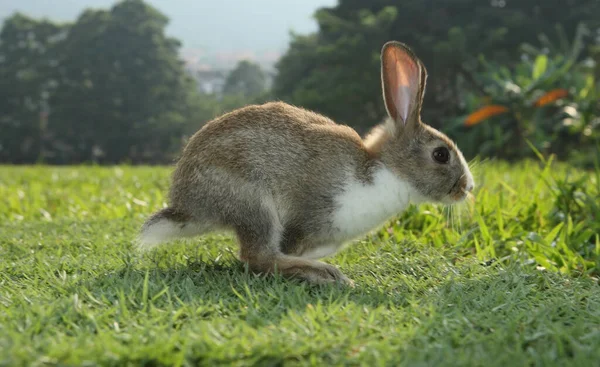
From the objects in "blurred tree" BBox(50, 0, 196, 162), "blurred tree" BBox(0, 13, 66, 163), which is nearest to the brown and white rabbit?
"blurred tree" BBox(0, 13, 66, 163)

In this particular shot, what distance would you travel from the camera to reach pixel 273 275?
2541mm

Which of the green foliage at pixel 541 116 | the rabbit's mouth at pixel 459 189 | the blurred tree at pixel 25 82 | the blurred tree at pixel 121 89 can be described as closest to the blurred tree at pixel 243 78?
the blurred tree at pixel 121 89

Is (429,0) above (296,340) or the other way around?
above

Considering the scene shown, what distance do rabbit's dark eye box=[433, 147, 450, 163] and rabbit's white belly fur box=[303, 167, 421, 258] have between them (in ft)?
0.65

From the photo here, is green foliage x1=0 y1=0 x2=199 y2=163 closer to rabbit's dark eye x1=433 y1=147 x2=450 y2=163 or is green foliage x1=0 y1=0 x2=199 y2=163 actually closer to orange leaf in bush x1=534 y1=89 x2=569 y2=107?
orange leaf in bush x1=534 y1=89 x2=569 y2=107

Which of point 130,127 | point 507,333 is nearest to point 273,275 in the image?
point 507,333

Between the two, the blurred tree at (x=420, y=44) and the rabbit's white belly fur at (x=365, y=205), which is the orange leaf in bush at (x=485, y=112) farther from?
the rabbit's white belly fur at (x=365, y=205)

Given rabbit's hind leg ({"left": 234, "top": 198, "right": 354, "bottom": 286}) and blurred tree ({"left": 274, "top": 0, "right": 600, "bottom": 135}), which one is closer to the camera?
rabbit's hind leg ({"left": 234, "top": 198, "right": 354, "bottom": 286})

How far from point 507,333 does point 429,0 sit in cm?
1931

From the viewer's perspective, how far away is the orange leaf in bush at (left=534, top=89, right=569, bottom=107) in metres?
9.45

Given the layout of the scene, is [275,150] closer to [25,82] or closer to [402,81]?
[402,81]

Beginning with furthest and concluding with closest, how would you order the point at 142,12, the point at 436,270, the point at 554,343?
1. the point at 142,12
2. the point at 436,270
3. the point at 554,343

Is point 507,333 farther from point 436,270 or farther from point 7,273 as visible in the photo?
point 7,273

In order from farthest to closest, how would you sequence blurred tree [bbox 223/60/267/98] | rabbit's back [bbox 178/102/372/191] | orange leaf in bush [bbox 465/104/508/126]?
1. blurred tree [bbox 223/60/267/98]
2. orange leaf in bush [bbox 465/104/508/126]
3. rabbit's back [bbox 178/102/372/191]
